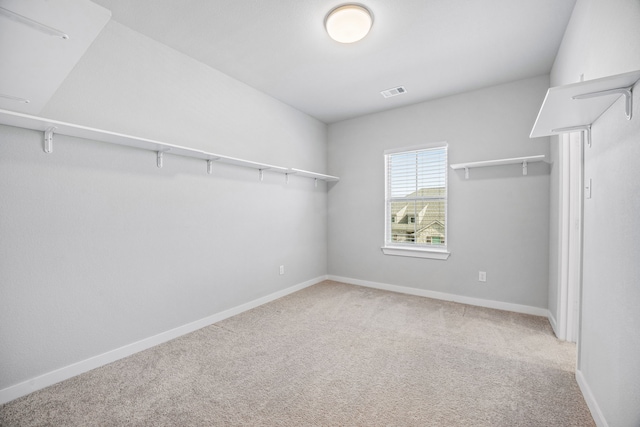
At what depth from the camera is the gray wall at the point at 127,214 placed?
6.28 ft

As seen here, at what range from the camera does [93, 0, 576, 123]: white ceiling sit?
219 centimetres

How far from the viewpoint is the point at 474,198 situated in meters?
3.65

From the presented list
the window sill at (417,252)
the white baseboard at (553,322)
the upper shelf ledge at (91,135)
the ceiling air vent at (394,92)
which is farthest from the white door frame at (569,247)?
the upper shelf ledge at (91,135)

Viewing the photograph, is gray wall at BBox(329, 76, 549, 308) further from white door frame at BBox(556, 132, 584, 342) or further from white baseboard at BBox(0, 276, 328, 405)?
white baseboard at BBox(0, 276, 328, 405)

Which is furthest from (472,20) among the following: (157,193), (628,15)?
(157,193)

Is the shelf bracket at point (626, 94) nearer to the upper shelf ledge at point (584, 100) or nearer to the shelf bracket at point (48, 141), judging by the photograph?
the upper shelf ledge at point (584, 100)

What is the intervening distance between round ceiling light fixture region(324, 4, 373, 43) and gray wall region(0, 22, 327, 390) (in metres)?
1.56

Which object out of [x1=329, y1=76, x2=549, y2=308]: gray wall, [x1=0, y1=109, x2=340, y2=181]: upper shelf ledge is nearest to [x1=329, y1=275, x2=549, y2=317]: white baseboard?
[x1=329, y1=76, x2=549, y2=308]: gray wall

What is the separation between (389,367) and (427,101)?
3493 millimetres

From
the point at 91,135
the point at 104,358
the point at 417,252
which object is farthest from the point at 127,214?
the point at 417,252

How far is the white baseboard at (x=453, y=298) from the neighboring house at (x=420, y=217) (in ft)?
2.36

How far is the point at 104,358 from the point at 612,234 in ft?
11.7

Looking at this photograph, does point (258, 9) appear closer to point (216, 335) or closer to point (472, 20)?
point (472, 20)

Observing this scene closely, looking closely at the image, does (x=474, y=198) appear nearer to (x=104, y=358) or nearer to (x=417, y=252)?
(x=417, y=252)
